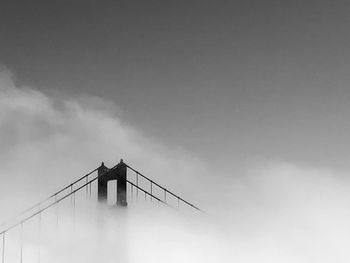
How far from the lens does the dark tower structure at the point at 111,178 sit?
33.5m

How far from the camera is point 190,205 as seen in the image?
41.4 meters

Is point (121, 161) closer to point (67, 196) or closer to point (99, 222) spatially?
point (99, 222)

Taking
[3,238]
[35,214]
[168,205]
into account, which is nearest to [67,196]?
[35,214]

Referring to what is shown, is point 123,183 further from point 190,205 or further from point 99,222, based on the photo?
point 190,205

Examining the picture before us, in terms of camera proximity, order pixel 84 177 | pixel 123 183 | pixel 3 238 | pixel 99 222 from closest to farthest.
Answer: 1. pixel 99 222
2. pixel 123 183
3. pixel 84 177
4. pixel 3 238

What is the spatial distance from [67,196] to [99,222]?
11766 millimetres

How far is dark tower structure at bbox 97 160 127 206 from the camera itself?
110ft

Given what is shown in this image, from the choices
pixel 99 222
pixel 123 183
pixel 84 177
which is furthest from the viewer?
pixel 84 177

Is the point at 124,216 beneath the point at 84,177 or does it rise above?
beneath

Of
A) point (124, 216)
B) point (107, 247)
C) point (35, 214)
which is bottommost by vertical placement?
point (107, 247)

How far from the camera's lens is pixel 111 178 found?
34406mm

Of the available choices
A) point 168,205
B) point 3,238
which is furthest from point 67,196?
point 168,205

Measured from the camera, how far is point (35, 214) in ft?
140

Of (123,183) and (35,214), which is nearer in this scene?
(123,183)
